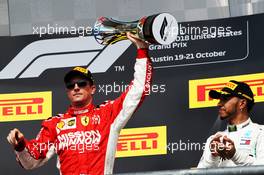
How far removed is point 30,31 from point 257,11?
183 centimetres

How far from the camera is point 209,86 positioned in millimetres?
6562

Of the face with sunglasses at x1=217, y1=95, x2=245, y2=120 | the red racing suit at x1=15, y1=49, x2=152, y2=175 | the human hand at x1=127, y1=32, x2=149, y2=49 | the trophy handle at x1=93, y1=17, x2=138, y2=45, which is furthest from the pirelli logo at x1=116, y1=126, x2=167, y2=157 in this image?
the human hand at x1=127, y1=32, x2=149, y2=49

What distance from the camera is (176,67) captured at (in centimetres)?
668

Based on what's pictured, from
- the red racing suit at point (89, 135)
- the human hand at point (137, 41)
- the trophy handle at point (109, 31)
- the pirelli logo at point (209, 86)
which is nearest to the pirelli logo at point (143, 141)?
the pirelli logo at point (209, 86)

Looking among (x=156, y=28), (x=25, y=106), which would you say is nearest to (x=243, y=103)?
(x=156, y=28)

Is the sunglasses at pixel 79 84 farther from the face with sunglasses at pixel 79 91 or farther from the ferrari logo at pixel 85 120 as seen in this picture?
the ferrari logo at pixel 85 120

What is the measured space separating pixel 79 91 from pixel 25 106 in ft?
4.46

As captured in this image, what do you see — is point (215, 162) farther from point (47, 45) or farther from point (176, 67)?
point (47, 45)

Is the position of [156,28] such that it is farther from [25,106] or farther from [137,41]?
[25,106]

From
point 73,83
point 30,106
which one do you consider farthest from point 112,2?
point 73,83

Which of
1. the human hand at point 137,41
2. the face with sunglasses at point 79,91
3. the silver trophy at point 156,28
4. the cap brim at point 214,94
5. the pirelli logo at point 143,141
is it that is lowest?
the pirelli logo at point 143,141

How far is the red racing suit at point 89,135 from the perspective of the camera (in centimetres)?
532

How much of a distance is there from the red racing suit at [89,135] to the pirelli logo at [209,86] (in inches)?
47.1

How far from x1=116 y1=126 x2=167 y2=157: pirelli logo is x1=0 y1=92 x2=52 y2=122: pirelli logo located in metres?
0.65
